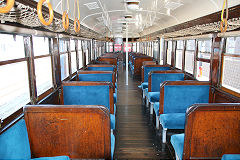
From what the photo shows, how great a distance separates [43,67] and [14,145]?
5.96 feet

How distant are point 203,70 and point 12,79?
3.86 meters

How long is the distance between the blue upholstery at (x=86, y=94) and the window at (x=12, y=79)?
0.75 meters

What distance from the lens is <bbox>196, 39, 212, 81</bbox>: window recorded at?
4.12 meters

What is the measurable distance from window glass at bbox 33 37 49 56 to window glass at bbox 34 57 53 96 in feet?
0.38

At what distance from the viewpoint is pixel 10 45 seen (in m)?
2.34

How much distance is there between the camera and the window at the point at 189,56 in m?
5.10

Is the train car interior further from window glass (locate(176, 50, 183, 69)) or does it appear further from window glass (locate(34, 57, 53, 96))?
window glass (locate(176, 50, 183, 69))

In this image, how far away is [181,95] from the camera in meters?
3.35

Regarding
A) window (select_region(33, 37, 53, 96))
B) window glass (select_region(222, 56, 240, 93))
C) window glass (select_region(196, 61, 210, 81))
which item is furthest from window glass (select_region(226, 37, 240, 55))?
window (select_region(33, 37, 53, 96))

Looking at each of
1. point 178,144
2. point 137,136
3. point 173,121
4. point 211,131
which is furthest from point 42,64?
point 211,131

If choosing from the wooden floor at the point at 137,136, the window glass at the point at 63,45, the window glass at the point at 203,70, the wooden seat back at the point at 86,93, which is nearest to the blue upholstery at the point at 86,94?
the wooden seat back at the point at 86,93

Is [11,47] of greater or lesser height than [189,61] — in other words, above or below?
above

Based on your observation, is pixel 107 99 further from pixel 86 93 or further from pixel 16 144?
pixel 16 144

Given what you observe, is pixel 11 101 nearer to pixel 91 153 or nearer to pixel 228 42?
pixel 91 153
